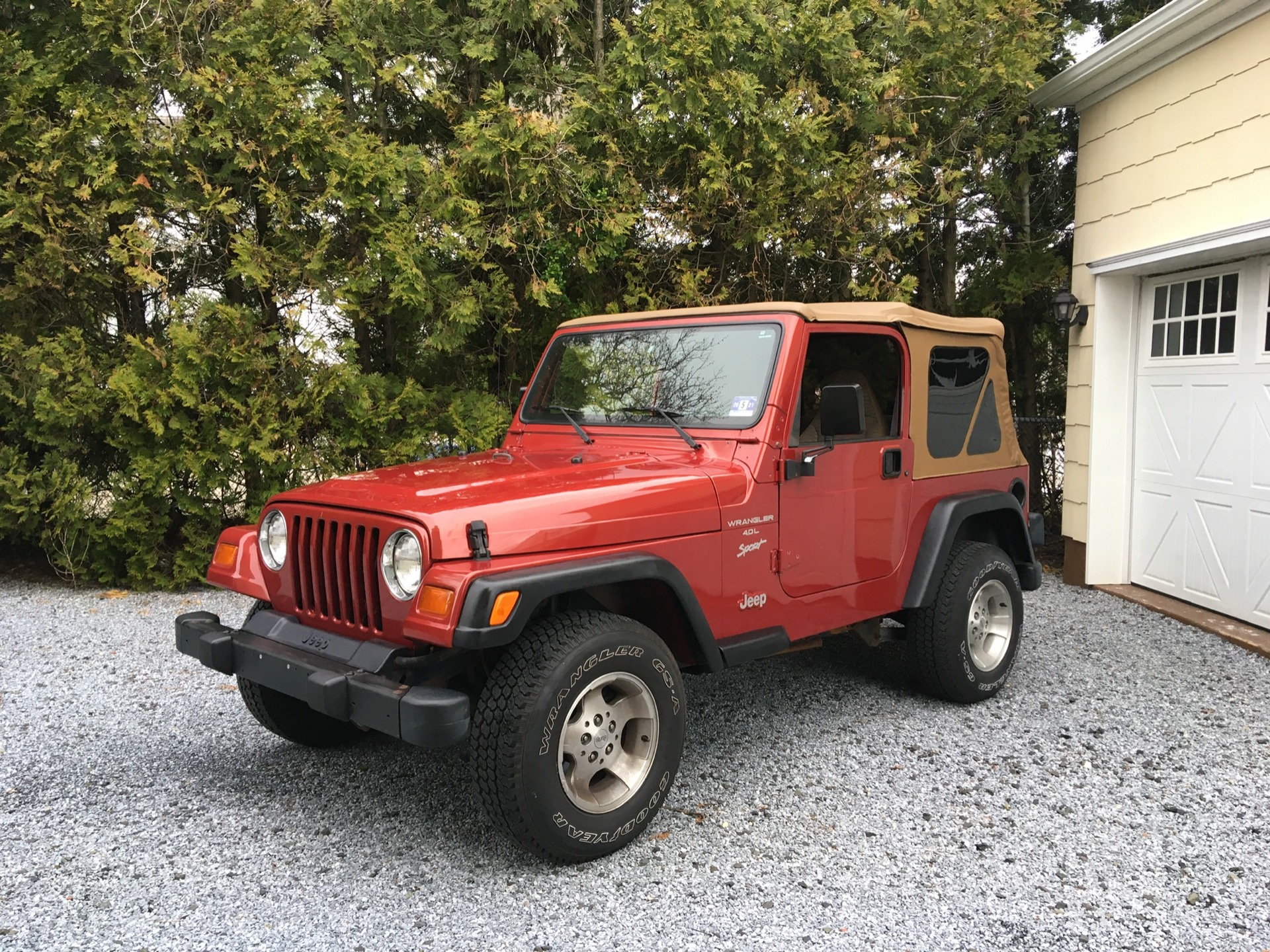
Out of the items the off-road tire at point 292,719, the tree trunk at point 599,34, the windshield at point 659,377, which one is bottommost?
the off-road tire at point 292,719

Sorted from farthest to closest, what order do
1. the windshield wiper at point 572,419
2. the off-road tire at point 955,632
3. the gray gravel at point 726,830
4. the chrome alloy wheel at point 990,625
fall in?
1. the chrome alloy wheel at point 990,625
2. the off-road tire at point 955,632
3. the windshield wiper at point 572,419
4. the gray gravel at point 726,830

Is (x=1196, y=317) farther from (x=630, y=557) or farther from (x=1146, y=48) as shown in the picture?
(x=630, y=557)

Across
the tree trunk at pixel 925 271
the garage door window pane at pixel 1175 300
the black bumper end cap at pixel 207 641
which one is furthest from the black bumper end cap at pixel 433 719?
the tree trunk at pixel 925 271

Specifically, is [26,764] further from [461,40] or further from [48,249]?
[461,40]

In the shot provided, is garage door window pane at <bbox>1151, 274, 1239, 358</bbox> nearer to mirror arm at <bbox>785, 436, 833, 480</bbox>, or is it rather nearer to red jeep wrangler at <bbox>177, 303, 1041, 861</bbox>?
red jeep wrangler at <bbox>177, 303, 1041, 861</bbox>

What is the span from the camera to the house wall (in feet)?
19.4

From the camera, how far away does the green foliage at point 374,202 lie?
21.8 feet

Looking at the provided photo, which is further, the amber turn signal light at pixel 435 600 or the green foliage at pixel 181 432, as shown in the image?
the green foliage at pixel 181 432

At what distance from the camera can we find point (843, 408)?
12.0 ft

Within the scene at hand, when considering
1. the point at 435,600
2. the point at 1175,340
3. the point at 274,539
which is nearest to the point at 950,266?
the point at 1175,340

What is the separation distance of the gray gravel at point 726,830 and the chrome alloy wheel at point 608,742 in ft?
0.88

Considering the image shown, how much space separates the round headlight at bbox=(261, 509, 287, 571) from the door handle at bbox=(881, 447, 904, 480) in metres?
2.59

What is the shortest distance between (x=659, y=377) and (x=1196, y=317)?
4.72 meters

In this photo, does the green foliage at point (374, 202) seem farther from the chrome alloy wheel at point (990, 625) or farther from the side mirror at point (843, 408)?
the side mirror at point (843, 408)
